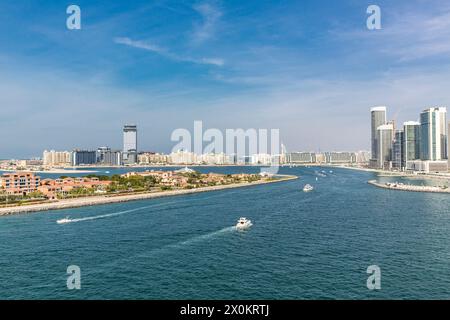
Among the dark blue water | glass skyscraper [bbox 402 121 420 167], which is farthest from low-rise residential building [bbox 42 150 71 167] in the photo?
the dark blue water

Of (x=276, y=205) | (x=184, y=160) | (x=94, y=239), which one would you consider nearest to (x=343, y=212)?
(x=276, y=205)

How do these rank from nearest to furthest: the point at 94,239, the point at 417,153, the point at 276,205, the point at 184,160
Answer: the point at 94,239, the point at 276,205, the point at 417,153, the point at 184,160

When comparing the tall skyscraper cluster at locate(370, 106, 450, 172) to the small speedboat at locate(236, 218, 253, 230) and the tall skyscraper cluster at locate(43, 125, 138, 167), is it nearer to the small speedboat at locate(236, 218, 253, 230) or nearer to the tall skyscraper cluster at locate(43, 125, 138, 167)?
the small speedboat at locate(236, 218, 253, 230)

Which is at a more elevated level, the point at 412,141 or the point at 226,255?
the point at 412,141

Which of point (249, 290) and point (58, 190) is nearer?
point (249, 290)

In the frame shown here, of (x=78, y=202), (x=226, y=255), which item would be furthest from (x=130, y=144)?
(x=226, y=255)

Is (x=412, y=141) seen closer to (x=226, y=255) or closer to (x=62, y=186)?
(x=62, y=186)

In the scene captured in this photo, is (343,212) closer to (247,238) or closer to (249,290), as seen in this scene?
(247,238)
